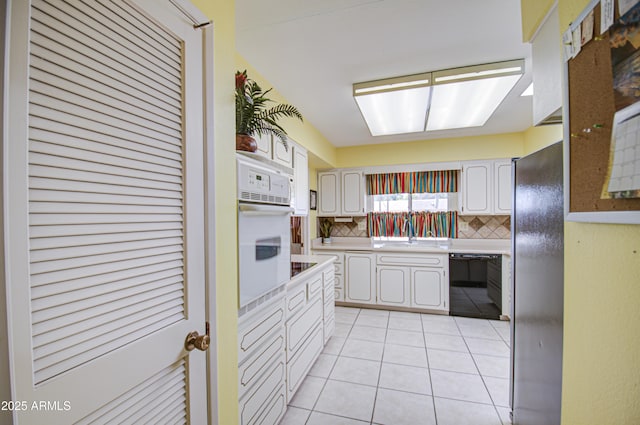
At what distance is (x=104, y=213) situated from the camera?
0.68 metres

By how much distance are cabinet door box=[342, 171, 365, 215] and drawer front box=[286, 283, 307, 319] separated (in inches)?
95.8

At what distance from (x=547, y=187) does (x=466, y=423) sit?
5.22 ft

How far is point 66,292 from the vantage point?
598 mm

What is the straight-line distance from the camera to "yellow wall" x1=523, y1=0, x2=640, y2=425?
599 mm

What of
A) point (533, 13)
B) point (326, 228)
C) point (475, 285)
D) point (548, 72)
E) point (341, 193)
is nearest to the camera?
point (548, 72)

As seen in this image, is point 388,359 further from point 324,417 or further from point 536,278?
point 536,278

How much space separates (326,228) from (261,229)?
3.27m

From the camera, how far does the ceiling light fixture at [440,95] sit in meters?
2.06

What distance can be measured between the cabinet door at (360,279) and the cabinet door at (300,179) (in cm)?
131

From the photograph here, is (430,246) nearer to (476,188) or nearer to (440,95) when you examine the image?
(476,188)

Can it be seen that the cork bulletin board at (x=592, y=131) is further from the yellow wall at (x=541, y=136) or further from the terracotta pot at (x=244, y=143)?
the yellow wall at (x=541, y=136)

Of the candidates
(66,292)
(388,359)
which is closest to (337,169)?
(388,359)

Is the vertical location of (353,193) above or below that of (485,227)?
above

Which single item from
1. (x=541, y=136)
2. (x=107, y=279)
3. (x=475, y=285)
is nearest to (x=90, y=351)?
(x=107, y=279)
